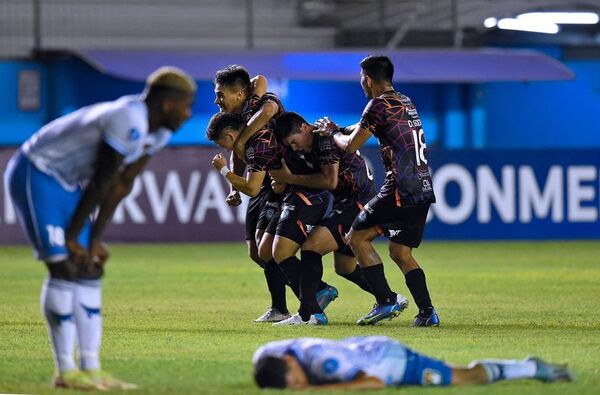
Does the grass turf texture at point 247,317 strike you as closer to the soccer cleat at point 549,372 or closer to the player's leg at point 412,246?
the soccer cleat at point 549,372

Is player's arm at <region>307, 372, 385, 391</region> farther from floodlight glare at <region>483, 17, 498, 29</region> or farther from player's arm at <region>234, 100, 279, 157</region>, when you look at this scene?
floodlight glare at <region>483, 17, 498, 29</region>

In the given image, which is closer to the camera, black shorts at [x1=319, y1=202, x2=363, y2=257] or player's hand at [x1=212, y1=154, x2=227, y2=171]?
player's hand at [x1=212, y1=154, x2=227, y2=171]

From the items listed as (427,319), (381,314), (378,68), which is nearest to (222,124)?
(378,68)

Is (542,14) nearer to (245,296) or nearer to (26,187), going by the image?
(245,296)

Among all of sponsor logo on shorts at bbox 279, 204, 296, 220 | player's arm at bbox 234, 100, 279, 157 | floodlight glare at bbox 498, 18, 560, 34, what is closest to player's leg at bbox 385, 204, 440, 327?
sponsor logo on shorts at bbox 279, 204, 296, 220

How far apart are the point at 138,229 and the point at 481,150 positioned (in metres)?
6.38

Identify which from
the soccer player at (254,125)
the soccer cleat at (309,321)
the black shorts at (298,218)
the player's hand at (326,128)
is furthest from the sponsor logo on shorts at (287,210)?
the soccer cleat at (309,321)

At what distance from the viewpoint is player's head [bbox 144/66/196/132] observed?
743 cm

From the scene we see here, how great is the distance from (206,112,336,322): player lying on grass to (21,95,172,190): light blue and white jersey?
398 centimetres

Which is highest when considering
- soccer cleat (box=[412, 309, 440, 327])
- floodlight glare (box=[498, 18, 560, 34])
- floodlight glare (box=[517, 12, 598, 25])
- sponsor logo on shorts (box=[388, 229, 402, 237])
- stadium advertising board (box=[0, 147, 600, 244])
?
floodlight glare (box=[517, 12, 598, 25])

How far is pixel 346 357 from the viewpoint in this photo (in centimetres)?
700

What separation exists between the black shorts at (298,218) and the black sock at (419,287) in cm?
104

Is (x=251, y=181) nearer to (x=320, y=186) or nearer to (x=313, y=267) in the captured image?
(x=320, y=186)

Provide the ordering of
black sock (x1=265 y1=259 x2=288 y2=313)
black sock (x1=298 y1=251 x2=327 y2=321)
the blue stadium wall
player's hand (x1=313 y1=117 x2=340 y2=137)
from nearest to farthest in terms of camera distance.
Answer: player's hand (x1=313 y1=117 x2=340 y2=137) → black sock (x1=298 y1=251 x2=327 y2=321) → black sock (x1=265 y1=259 x2=288 y2=313) → the blue stadium wall
